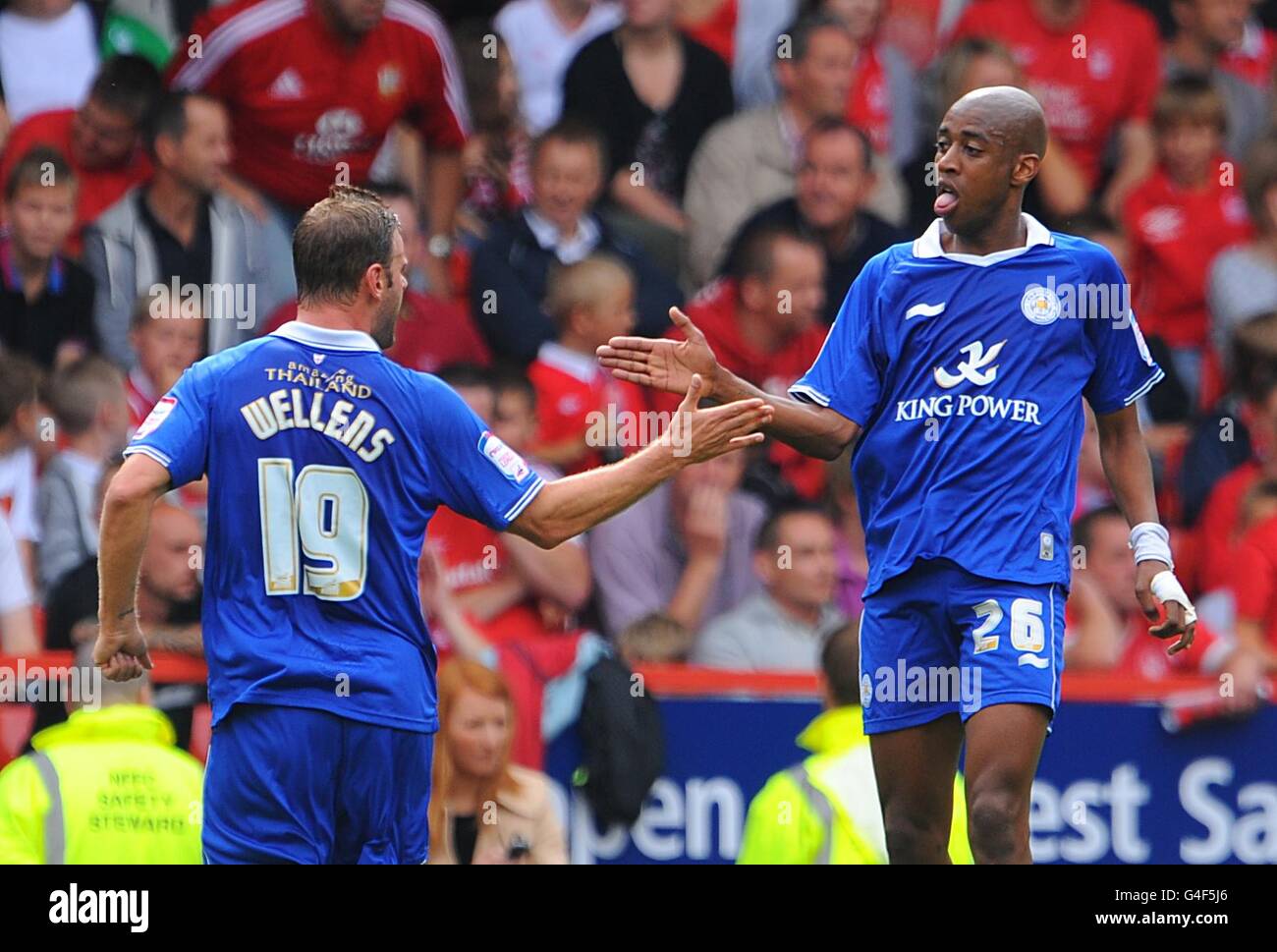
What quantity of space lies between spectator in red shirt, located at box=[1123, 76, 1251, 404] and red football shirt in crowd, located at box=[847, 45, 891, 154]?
4.09ft

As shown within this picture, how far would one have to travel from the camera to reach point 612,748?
917 cm

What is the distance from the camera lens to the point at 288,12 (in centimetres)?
1001

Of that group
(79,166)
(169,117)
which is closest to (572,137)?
(169,117)

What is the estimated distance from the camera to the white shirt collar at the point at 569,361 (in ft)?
32.2

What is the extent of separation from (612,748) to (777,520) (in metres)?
1.32

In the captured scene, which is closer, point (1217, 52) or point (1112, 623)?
point (1112, 623)

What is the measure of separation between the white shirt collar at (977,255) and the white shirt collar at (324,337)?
1711mm

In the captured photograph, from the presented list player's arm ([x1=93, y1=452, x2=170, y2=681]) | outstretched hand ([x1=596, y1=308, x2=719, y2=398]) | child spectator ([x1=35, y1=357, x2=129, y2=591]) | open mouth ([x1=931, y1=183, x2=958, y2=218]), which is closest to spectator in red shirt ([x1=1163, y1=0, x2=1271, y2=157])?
open mouth ([x1=931, y1=183, x2=958, y2=218])

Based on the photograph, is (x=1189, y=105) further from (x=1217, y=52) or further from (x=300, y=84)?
(x=300, y=84)

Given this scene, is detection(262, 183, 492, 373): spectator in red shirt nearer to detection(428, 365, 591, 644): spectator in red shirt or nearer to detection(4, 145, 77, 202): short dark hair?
detection(428, 365, 591, 644): spectator in red shirt

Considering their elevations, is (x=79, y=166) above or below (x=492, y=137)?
below

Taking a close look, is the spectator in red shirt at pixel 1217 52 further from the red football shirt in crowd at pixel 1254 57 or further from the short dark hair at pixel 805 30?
the short dark hair at pixel 805 30
